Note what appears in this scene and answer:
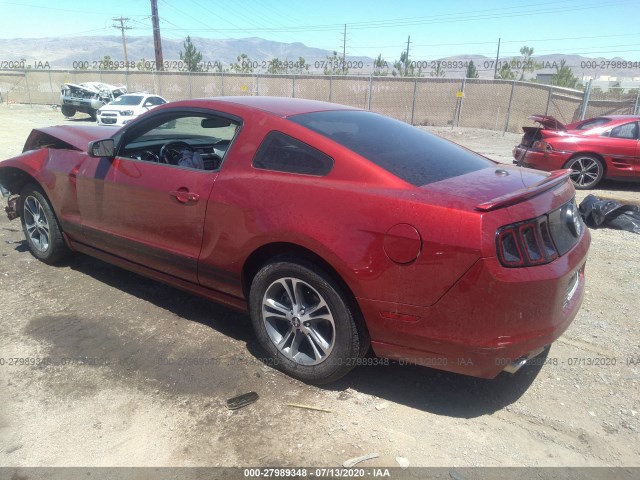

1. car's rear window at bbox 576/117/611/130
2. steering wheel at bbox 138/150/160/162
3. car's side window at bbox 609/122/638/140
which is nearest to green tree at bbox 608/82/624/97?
car's rear window at bbox 576/117/611/130

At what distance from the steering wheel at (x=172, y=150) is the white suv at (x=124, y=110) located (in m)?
15.7

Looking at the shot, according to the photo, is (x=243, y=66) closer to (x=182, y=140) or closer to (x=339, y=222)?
(x=182, y=140)

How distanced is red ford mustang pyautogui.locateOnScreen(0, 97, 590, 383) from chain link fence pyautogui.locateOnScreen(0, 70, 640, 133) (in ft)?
64.2

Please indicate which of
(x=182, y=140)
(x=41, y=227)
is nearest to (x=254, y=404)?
(x=182, y=140)

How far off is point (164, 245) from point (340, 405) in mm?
1659

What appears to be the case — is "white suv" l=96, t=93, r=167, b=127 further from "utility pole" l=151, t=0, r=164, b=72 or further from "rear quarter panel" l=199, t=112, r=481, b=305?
"rear quarter panel" l=199, t=112, r=481, b=305

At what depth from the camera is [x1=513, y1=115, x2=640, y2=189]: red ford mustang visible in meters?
8.86

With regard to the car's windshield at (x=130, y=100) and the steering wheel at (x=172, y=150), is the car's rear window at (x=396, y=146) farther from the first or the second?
the car's windshield at (x=130, y=100)

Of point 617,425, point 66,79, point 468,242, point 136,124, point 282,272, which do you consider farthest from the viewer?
point 66,79

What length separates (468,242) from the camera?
2.27m

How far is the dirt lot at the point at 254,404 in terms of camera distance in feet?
8.00

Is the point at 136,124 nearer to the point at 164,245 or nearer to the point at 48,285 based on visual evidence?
the point at 164,245

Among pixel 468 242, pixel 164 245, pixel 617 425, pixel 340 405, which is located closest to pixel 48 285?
pixel 164 245

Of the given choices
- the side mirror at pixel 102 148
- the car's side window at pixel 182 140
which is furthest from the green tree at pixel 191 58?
the side mirror at pixel 102 148
